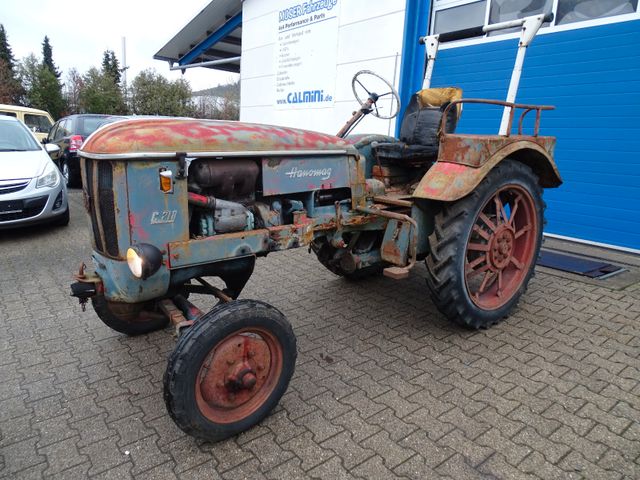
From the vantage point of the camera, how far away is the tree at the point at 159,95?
23.7 metres

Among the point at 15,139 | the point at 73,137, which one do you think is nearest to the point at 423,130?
the point at 15,139

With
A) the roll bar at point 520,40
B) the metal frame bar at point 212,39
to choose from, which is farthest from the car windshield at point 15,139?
the metal frame bar at point 212,39

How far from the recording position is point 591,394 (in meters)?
2.51

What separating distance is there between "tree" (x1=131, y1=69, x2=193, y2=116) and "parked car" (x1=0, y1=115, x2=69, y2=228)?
18632mm

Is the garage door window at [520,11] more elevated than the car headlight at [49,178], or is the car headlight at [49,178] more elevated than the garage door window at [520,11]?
the garage door window at [520,11]

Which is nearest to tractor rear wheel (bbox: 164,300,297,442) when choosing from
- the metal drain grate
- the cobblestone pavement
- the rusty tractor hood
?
the cobblestone pavement

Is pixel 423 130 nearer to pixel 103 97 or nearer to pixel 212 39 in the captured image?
pixel 212 39

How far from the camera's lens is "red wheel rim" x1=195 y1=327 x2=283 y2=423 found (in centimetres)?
201

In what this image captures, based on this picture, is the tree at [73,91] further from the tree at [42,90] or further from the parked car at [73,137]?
the parked car at [73,137]

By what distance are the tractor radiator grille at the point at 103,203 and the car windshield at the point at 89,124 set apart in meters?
7.99

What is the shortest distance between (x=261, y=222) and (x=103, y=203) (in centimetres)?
80

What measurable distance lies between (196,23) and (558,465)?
13247mm

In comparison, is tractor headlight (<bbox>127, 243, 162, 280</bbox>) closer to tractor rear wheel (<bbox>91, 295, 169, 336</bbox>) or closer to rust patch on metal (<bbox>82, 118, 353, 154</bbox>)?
rust patch on metal (<bbox>82, 118, 353, 154</bbox>)

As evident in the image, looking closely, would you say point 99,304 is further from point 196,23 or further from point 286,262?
point 196,23
